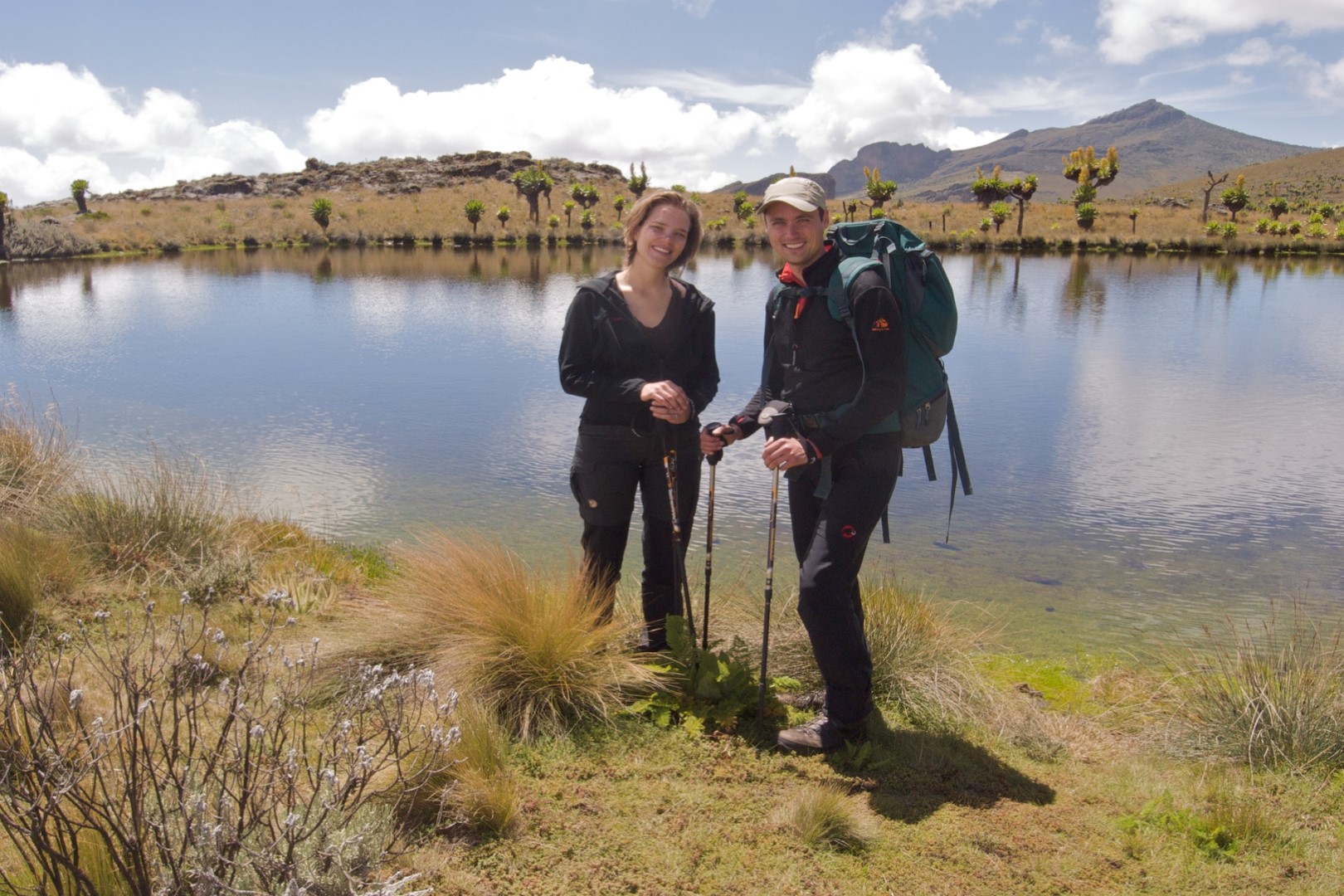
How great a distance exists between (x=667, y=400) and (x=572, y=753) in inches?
47.4

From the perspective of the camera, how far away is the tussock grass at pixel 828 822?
255 cm

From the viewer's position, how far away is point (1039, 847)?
2.58 metres

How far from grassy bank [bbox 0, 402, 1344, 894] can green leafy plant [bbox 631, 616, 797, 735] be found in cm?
1

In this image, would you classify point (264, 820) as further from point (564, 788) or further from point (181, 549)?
point (181, 549)

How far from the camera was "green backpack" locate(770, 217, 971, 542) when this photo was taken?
288 cm

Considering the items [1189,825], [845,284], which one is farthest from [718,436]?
[1189,825]

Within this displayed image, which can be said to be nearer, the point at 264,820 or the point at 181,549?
the point at 264,820

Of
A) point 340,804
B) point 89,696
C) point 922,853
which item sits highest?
point 340,804

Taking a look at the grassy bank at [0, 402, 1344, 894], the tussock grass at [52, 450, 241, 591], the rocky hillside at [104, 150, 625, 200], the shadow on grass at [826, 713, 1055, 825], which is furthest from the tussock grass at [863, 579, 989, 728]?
the rocky hillside at [104, 150, 625, 200]

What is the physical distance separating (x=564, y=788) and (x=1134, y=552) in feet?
16.5

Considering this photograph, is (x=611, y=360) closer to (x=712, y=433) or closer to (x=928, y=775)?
(x=712, y=433)

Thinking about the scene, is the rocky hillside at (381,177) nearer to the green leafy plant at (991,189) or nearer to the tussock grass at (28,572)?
the green leafy plant at (991,189)

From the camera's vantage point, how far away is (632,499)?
144 inches

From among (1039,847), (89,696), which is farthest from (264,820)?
(1039,847)
